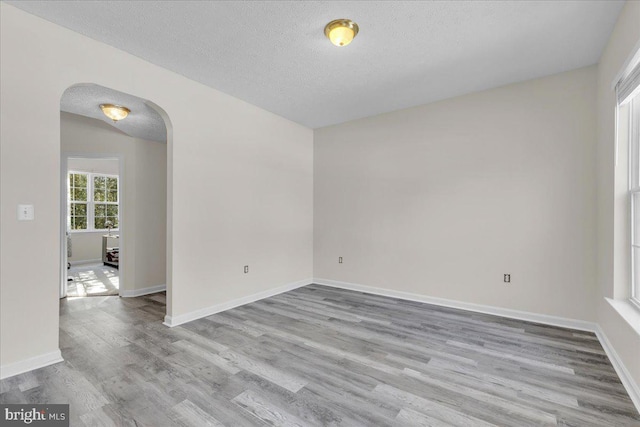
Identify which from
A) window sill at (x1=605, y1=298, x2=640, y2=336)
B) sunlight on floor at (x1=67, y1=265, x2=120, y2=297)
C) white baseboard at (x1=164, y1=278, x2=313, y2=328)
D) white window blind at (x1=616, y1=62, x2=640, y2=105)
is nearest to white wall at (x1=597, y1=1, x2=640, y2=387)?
window sill at (x1=605, y1=298, x2=640, y2=336)

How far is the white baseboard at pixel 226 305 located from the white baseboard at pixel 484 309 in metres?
0.80

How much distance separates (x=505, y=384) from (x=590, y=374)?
0.72m

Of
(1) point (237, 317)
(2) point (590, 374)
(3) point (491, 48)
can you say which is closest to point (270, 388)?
(1) point (237, 317)

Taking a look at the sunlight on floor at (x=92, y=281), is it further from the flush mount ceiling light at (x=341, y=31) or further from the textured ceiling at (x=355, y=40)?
the flush mount ceiling light at (x=341, y=31)

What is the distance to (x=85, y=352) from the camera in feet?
8.34

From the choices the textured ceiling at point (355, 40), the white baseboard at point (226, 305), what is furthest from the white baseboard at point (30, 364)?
the textured ceiling at point (355, 40)

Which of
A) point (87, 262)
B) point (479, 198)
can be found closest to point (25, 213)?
point (479, 198)

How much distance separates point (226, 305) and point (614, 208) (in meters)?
4.04

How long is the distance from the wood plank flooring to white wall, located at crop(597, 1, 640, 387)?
302 mm

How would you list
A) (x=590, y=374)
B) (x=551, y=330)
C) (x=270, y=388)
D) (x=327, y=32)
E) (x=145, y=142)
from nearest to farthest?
(x=270, y=388), (x=590, y=374), (x=327, y=32), (x=551, y=330), (x=145, y=142)

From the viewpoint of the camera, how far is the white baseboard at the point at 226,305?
321cm

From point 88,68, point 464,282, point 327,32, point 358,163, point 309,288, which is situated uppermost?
point 327,32

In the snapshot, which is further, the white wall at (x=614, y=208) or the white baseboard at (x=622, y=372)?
the white wall at (x=614, y=208)

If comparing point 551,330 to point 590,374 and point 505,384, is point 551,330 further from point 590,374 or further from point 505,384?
point 505,384
